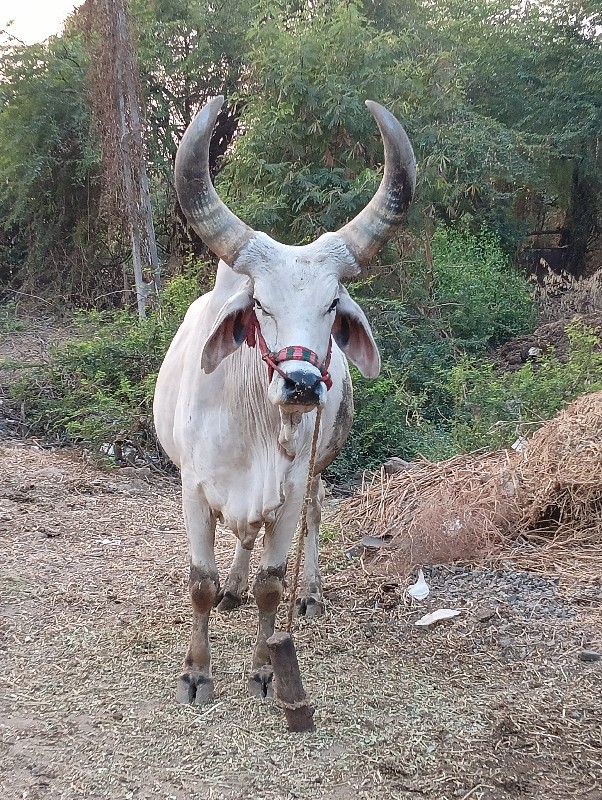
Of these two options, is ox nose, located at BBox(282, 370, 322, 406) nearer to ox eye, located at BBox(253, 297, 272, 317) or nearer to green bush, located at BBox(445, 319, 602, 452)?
ox eye, located at BBox(253, 297, 272, 317)

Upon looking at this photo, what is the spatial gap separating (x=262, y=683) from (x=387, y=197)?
2047 mm

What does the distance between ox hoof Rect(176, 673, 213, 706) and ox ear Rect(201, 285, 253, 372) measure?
52.2 inches

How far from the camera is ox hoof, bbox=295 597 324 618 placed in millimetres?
4234

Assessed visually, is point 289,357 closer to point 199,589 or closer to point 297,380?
point 297,380

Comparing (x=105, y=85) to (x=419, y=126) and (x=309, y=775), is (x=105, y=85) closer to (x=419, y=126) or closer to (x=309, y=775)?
(x=419, y=126)

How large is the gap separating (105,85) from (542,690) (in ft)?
27.5

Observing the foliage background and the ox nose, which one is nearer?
the ox nose

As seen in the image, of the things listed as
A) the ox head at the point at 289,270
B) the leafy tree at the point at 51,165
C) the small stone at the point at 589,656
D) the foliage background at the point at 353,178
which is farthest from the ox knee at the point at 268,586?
the leafy tree at the point at 51,165

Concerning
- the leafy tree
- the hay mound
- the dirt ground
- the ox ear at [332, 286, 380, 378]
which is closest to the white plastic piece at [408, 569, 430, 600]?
the dirt ground

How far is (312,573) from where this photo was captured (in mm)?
4363

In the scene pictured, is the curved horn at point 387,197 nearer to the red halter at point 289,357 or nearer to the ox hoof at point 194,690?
the red halter at point 289,357

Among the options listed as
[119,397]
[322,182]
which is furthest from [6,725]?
[322,182]

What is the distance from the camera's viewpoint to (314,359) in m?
2.69

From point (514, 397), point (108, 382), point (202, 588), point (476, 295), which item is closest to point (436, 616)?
point (202, 588)
